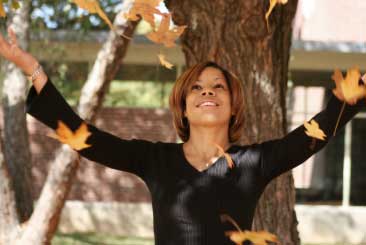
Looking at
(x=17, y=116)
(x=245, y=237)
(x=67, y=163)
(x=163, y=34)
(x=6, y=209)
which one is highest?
(x=163, y=34)

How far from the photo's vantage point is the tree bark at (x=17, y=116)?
8.13 meters

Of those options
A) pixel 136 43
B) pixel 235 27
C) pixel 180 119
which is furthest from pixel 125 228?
pixel 180 119

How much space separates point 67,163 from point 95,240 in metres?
3.69

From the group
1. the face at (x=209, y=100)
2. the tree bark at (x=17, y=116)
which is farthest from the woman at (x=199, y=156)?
the tree bark at (x=17, y=116)

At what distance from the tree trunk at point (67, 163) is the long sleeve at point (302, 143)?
4500 mm

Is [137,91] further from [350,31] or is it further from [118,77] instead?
[350,31]

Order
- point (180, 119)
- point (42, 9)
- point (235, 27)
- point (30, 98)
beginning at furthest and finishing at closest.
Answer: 1. point (42, 9)
2. point (235, 27)
3. point (180, 119)
4. point (30, 98)

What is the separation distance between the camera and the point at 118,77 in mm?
11984

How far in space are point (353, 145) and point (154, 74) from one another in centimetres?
311

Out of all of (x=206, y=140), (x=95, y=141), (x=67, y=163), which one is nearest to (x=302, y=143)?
(x=206, y=140)

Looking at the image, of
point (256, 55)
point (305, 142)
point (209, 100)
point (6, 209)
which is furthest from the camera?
point (6, 209)

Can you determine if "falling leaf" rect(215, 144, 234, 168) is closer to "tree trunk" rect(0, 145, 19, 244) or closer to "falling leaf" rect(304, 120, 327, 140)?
"falling leaf" rect(304, 120, 327, 140)

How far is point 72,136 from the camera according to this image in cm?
268

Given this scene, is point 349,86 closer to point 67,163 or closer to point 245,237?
point 245,237
